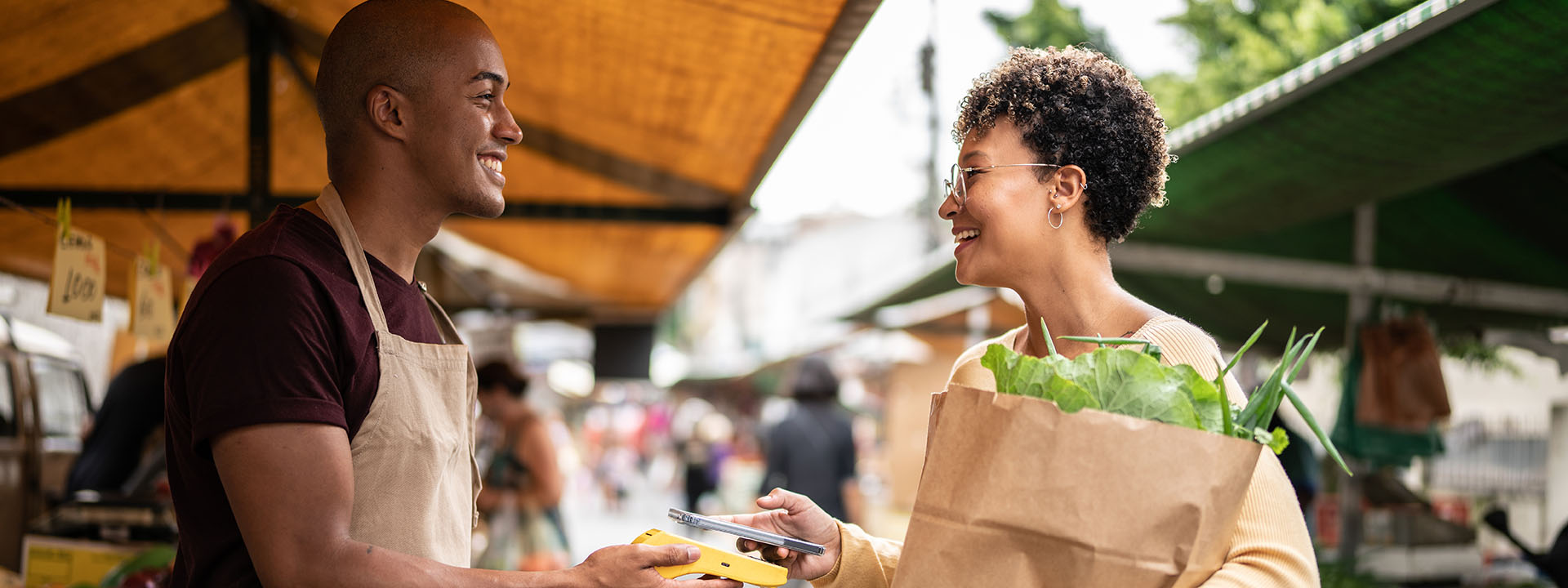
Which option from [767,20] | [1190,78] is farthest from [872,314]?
[767,20]

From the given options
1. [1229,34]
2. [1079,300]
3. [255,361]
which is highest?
[1229,34]

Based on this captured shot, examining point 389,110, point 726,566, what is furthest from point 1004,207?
point 389,110

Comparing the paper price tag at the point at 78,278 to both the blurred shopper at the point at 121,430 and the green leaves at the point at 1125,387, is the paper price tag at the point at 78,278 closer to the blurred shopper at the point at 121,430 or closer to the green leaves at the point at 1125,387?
the blurred shopper at the point at 121,430

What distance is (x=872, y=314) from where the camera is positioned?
1135 cm

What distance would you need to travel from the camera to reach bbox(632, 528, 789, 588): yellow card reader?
193 centimetres

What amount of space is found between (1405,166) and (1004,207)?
2.80m

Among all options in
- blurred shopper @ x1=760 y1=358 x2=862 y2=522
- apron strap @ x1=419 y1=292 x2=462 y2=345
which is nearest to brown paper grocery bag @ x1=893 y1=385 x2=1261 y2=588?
apron strap @ x1=419 y1=292 x2=462 y2=345

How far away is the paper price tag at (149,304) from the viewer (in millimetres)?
4832

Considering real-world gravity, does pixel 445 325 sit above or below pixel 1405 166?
below

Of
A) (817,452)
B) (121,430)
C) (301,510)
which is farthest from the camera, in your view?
(817,452)

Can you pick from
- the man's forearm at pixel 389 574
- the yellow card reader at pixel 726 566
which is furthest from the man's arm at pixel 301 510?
the yellow card reader at pixel 726 566

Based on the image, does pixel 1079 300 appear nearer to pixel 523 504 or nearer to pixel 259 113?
pixel 259 113

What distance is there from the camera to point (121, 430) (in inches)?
253

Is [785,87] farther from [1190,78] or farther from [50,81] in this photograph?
[1190,78]
